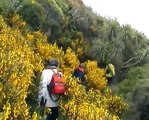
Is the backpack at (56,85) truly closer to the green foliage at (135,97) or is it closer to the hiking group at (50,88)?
the hiking group at (50,88)

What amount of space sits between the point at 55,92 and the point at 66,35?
18.3 m

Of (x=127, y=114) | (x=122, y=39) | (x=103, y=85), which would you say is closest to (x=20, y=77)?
(x=127, y=114)

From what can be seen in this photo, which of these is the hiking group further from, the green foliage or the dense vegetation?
the green foliage

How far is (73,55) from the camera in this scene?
24094 mm

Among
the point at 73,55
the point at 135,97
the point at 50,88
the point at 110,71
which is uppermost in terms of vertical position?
the point at 73,55

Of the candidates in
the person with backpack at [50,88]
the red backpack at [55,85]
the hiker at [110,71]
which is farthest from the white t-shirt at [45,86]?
the hiker at [110,71]

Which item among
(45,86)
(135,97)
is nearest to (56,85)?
(45,86)

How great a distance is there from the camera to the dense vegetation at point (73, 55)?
10461 millimetres

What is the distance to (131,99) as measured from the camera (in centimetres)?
2173

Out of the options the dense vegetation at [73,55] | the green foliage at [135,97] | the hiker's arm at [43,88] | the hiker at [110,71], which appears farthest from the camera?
the hiker at [110,71]

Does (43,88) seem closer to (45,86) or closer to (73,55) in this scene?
(45,86)

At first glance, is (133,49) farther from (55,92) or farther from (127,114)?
(55,92)

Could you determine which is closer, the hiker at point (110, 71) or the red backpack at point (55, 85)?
the red backpack at point (55, 85)

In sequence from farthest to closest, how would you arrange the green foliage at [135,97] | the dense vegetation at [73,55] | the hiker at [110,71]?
the hiker at [110,71], the green foliage at [135,97], the dense vegetation at [73,55]
